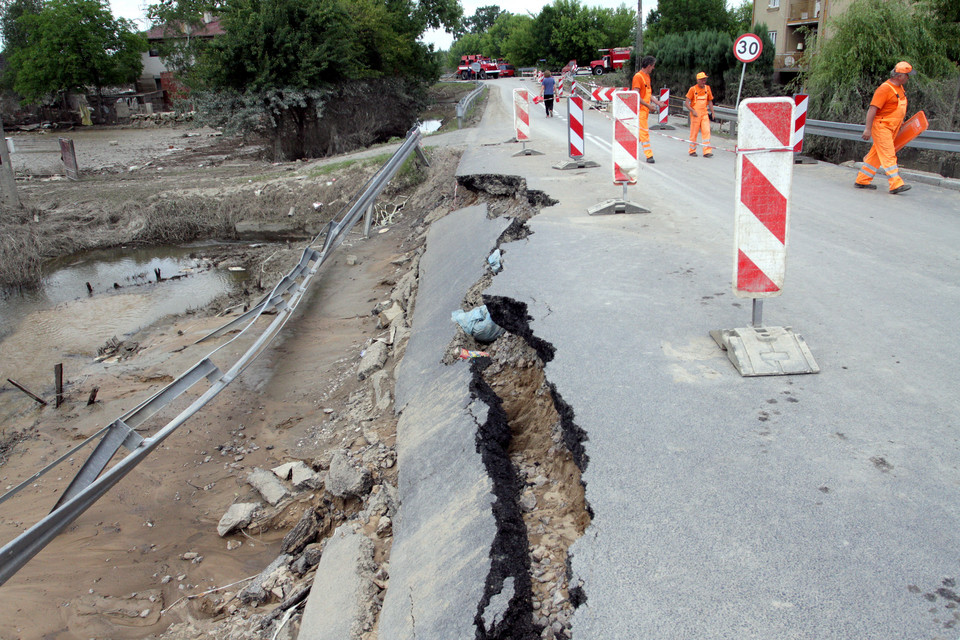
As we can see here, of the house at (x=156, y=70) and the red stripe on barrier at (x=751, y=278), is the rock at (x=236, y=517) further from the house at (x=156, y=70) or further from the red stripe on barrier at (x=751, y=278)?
the house at (x=156, y=70)

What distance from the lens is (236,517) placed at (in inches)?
203

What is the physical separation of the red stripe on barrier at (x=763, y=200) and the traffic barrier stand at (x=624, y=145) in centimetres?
430

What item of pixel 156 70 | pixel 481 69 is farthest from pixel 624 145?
pixel 156 70

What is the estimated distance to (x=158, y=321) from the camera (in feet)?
36.6

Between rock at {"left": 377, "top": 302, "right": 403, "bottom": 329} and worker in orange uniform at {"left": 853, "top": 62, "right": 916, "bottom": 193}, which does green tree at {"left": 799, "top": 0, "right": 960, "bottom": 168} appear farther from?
rock at {"left": 377, "top": 302, "right": 403, "bottom": 329}

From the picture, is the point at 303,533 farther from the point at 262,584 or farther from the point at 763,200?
the point at 763,200

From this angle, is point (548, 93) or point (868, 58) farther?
point (548, 93)

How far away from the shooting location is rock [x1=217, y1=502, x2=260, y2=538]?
511 centimetres

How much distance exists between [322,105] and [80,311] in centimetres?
1465

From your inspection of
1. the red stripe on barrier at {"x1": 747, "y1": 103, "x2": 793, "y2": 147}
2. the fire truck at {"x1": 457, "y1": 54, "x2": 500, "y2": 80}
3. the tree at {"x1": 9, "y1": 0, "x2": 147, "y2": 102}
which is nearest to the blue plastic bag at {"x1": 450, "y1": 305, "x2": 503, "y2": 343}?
the red stripe on barrier at {"x1": 747, "y1": 103, "x2": 793, "y2": 147}

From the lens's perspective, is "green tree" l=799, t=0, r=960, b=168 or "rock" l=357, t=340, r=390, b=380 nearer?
"rock" l=357, t=340, r=390, b=380

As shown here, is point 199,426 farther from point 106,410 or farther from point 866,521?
point 866,521

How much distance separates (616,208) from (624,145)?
83 cm

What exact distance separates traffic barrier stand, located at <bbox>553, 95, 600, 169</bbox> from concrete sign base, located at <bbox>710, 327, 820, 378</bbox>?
7.85 metres
